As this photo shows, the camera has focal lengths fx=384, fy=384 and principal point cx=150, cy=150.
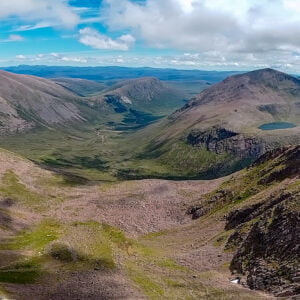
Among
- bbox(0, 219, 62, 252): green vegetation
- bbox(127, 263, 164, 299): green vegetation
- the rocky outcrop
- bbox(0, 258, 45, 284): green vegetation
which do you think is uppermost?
the rocky outcrop

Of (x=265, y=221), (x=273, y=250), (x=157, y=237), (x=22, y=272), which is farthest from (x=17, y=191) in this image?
(x=273, y=250)

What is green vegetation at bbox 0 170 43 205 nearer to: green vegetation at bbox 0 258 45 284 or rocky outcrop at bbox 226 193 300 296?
green vegetation at bbox 0 258 45 284

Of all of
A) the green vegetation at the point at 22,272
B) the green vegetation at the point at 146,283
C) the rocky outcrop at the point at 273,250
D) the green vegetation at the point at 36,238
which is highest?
the rocky outcrop at the point at 273,250

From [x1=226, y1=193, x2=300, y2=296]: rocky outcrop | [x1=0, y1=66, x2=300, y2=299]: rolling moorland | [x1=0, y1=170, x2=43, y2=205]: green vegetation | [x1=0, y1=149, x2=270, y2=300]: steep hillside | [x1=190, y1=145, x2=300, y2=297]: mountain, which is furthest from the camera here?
[x1=0, y1=170, x2=43, y2=205]: green vegetation

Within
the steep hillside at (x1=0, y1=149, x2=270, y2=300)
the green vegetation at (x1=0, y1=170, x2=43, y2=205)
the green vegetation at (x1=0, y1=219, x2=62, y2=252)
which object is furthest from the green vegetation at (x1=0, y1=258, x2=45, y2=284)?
the green vegetation at (x1=0, y1=170, x2=43, y2=205)

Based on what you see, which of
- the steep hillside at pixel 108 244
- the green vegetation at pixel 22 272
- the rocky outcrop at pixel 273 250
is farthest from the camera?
the steep hillside at pixel 108 244

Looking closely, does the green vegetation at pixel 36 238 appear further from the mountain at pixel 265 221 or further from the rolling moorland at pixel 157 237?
the mountain at pixel 265 221

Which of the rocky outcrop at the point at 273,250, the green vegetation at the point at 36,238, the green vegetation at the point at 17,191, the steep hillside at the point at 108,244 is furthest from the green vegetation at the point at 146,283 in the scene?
the green vegetation at the point at 17,191

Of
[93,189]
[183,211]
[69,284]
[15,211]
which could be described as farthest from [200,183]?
[69,284]

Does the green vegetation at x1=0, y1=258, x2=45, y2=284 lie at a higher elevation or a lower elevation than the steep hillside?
higher
